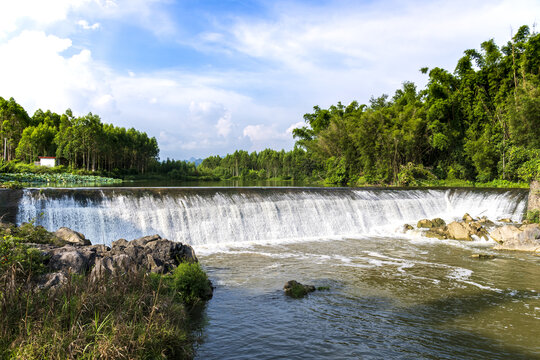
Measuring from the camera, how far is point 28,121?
54.9 meters

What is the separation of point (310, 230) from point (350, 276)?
654 cm

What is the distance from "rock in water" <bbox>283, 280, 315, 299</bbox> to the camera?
8.28 meters

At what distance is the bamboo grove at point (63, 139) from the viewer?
1743 inches

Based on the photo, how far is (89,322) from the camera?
452 cm

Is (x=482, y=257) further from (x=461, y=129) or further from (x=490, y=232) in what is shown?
(x=461, y=129)

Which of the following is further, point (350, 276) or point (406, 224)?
point (406, 224)

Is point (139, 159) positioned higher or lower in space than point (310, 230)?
higher

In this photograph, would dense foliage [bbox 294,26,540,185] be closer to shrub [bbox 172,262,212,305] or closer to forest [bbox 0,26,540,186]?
forest [bbox 0,26,540,186]

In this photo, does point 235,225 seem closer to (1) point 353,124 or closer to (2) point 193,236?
(2) point 193,236

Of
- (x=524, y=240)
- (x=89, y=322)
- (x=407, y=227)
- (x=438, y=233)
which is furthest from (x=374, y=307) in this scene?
(x=407, y=227)

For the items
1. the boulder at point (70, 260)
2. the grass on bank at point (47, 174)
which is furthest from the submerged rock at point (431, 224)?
the grass on bank at point (47, 174)

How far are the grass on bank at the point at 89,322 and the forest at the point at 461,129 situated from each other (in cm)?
2445

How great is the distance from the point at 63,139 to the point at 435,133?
42.5 m

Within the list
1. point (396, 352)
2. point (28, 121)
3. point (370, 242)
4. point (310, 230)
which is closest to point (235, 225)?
point (310, 230)
